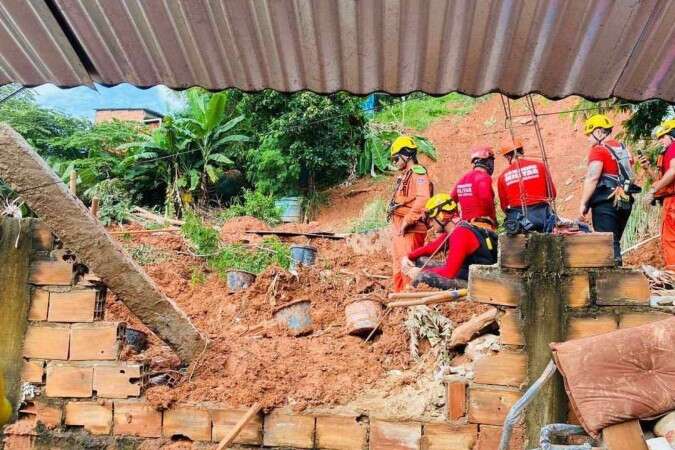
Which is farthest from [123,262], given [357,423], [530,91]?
[530,91]

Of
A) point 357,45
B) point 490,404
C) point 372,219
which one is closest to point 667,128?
point 490,404

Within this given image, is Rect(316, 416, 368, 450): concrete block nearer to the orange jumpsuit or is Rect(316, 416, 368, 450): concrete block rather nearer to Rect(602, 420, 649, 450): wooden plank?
Rect(602, 420, 649, 450): wooden plank

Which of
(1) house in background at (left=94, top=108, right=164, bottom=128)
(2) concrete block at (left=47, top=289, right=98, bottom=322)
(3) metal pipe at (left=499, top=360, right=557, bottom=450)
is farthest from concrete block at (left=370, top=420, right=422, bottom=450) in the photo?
(1) house in background at (left=94, top=108, right=164, bottom=128)

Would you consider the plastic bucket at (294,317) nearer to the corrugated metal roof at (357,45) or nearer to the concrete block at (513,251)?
the concrete block at (513,251)

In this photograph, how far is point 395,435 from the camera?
3920 mm

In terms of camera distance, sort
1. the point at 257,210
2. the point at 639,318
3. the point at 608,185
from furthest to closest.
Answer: the point at 257,210
the point at 608,185
the point at 639,318

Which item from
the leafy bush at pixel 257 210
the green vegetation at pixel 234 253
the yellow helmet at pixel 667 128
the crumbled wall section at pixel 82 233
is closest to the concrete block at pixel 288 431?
the crumbled wall section at pixel 82 233

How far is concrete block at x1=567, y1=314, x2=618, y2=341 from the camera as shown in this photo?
3.71 meters

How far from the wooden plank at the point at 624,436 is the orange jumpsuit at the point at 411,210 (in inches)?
160

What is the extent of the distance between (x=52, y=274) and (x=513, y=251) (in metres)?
3.06

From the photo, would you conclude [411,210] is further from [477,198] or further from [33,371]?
[33,371]

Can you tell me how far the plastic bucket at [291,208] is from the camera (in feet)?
52.0

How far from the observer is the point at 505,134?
20203mm

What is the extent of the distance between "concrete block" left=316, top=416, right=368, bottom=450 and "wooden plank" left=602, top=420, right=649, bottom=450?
64.1 inches
